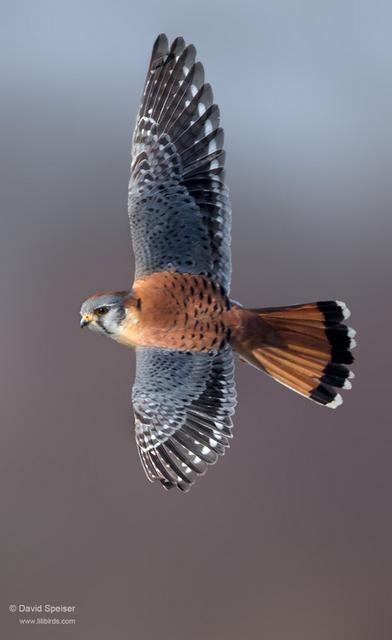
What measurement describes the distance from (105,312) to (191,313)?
136 mm

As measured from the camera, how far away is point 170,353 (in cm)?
110

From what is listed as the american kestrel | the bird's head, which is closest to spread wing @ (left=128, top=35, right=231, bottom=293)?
the american kestrel

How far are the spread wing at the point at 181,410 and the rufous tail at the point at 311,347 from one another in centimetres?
5

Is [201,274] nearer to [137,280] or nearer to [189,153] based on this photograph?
[137,280]

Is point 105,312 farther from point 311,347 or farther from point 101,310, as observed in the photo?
point 311,347

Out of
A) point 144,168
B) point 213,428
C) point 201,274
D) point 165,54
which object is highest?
point 165,54

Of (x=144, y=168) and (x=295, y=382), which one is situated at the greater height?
(x=144, y=168)

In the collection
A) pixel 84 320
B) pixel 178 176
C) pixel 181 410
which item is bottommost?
pixel 181 410

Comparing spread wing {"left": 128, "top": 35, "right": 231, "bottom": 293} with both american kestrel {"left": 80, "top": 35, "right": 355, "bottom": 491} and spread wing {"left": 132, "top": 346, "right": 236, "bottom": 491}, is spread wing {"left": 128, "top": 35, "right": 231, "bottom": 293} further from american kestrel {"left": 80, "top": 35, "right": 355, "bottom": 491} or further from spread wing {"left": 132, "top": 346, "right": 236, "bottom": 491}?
spread wing {"left": 132, "top": 346, "right": 236, "bottom": 491}

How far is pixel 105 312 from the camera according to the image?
978mm

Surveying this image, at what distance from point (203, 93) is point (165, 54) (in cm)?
8

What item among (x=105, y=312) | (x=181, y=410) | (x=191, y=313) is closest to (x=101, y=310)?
(x=105, y=312)

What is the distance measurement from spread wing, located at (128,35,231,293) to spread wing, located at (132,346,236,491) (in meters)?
0.12

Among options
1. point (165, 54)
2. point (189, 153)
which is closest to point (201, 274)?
point (189, 153)
